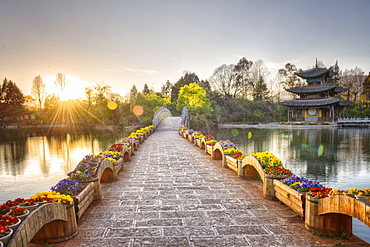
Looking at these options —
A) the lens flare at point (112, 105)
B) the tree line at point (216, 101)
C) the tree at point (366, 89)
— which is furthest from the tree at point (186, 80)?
the tree at point (366, 89)

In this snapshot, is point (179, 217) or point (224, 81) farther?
point (224, 81)

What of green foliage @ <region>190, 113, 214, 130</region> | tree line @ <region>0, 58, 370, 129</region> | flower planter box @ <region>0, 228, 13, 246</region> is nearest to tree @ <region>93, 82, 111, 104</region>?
tree line @ <region>0, 58, 370, 129</region>

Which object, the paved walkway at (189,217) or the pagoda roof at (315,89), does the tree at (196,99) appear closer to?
the pagoda roof at (315,89)

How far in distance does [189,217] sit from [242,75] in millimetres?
60998

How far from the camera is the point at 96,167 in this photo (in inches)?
254

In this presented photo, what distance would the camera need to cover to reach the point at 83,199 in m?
4.80

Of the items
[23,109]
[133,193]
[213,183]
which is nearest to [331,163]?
[213,183]

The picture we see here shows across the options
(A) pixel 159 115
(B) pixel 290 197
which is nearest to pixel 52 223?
(B) pixel 290 197

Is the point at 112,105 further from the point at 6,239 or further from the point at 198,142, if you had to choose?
the point at 6,239

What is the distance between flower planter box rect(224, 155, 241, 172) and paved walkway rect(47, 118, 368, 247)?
20.8 inches

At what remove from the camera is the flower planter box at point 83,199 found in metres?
4.48

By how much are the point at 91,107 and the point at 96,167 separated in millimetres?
56944

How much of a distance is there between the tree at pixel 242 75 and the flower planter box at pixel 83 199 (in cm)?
5910

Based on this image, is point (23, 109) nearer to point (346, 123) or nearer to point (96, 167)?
point (96, 167)
